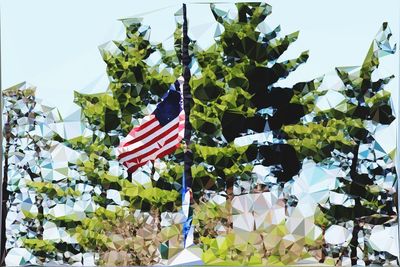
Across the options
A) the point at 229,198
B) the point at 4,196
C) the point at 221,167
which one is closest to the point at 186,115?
the point at 221,167

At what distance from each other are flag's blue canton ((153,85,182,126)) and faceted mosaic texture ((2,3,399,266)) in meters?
0.07

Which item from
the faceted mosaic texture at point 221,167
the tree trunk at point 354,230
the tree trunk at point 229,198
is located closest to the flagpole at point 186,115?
the faceted mosaic texture at point 221,167

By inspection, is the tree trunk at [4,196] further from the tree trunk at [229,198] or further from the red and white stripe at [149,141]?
the tree trunk at [229,198]

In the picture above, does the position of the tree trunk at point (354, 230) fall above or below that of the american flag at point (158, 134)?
below

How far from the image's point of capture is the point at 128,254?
3.65m

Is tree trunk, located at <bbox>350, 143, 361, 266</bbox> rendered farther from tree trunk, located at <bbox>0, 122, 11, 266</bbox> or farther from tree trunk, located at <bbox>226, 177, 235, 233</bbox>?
tree trunk, located at <bbox>0, 122, 11, 266</bbox>

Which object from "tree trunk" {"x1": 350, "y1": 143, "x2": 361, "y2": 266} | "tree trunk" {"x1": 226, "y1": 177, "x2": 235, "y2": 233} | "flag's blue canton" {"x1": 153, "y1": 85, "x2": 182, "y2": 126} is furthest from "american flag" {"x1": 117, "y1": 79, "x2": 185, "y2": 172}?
"tree trunk" {"x1": 350, "y1": 143, "x2": 361, "y2": 266}

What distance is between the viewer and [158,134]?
3.58 m

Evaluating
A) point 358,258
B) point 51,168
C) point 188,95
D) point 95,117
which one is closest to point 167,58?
point 188,95

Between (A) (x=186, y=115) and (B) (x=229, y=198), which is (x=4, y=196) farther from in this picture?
(B) (x=229, y=198)

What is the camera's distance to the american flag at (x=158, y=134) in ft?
11.7

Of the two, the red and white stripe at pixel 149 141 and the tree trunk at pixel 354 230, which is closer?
the tree trunk at pixel 354 230

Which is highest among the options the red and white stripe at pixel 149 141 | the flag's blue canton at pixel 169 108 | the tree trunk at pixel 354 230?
the flag's blue canton at pixel 169 108

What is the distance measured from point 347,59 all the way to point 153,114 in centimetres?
96
